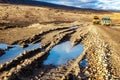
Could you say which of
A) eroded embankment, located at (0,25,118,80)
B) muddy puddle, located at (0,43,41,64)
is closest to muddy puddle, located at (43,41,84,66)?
eroded embankment, located at (0,25,118,80)

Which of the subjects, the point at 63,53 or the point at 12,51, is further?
the point at 63,53

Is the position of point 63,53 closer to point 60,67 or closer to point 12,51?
point 12,51

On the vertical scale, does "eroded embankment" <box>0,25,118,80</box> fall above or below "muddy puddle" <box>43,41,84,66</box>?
above

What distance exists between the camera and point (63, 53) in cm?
3497

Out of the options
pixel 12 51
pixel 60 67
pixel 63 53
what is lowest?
pixel 63 53

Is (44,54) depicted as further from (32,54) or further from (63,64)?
(63,64)

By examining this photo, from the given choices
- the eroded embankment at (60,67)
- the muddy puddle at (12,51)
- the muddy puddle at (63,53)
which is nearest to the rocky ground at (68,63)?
the eroded embankment at (60,67)

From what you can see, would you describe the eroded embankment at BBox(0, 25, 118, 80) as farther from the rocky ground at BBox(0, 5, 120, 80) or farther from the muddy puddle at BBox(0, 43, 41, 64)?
the muddy puddle at BBox(0, 43, 41, 64)

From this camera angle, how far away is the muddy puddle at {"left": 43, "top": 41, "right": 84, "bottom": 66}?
100 ft

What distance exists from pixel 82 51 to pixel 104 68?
8632 millimetres

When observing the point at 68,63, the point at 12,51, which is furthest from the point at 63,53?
the point at 68,63

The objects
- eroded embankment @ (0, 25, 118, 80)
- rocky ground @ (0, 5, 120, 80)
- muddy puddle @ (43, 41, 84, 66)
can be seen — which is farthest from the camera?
muddy puddle @ (43, 41, 84, 66)

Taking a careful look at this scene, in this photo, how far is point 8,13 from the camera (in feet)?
242

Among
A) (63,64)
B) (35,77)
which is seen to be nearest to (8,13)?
(63,64)
